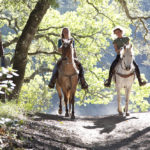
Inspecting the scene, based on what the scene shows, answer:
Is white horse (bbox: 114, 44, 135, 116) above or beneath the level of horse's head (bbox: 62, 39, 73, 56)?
beneath

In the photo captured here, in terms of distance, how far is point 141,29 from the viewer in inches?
537

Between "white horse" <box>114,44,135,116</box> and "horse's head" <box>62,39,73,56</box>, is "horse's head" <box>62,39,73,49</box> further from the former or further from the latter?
"white horse" <box>114,44,135,116</box>

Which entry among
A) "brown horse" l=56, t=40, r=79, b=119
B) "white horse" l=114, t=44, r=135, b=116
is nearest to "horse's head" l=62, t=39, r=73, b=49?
"brown horse" l=56, t=40, r=79, b=119

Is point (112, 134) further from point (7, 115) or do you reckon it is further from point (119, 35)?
point (119, 35)

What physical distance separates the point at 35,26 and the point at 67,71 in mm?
2504

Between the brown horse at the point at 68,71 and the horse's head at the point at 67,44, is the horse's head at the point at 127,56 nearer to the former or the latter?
the brown horse at the point at 68,71

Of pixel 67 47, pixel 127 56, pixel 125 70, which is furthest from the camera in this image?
pixel 125 70

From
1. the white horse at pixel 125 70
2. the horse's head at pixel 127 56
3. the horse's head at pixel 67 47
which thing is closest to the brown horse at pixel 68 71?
the horse's head at pixel 67 47

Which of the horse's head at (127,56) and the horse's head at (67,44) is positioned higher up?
the horse's head at (67,44)

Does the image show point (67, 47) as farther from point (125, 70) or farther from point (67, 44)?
point (125, 70)

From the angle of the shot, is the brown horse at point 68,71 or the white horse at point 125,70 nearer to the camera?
the brown horse at point 68,71

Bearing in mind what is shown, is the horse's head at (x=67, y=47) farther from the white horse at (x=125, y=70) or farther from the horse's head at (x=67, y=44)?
the white horse at (x=125, y=70)

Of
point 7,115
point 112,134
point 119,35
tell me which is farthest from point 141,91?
point 7,115


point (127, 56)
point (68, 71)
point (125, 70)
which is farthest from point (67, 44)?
point (125, 70)
